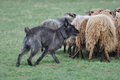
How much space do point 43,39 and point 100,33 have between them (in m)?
2.22

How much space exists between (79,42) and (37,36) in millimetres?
2392

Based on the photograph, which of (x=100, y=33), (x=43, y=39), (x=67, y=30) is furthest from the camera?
(x=67, y=30)

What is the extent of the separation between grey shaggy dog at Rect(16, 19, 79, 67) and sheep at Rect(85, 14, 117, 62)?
567mm

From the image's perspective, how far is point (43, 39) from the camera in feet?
36.0

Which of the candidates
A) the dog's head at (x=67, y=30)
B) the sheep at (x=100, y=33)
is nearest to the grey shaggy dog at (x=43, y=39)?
the dog's head at (x=67, y=30)

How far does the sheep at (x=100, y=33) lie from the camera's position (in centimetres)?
1139

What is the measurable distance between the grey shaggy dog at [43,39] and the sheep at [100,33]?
0.57 metres

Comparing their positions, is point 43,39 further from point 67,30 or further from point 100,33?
point 100,33

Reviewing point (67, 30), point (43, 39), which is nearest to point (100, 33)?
point (67, 30)

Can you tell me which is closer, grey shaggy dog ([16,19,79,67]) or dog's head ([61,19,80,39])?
grey shaggy dog ([16,19,79,67])

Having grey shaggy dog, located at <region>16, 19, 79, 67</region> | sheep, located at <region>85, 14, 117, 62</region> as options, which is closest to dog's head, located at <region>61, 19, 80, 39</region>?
grey shaggy dog, located at <region>16, 19, 79, 67</region>

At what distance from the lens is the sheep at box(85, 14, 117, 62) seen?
1139cm

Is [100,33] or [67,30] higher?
[67,30]

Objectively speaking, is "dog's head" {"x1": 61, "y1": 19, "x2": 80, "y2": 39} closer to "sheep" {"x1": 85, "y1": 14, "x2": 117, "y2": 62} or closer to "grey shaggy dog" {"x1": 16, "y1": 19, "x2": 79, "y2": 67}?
"grey shaggy dog" {"x1": 16, "y1": 19, "x2": 79, "y2": 67}
